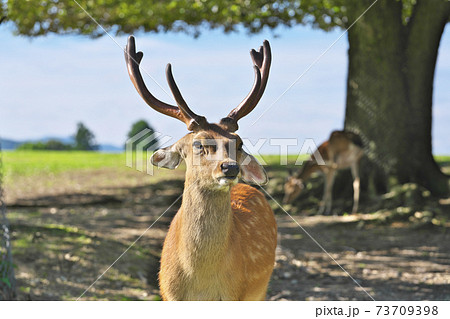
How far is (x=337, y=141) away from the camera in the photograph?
10531 millimetres

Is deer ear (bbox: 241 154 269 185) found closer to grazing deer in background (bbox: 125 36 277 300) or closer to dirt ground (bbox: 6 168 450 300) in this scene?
grazing deer in background (bbox: 125 36 277 300)

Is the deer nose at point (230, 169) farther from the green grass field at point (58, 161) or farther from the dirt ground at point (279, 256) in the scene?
the green grass field at point (58, 161)

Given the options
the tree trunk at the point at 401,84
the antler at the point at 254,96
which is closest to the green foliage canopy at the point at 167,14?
the tree trunk at the point at 401,84

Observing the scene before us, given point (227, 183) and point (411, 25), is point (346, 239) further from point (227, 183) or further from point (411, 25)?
point (227, 183)

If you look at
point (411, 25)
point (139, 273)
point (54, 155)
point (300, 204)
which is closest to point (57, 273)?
point (139, 273)

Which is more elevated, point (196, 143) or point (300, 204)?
point (196, 143)

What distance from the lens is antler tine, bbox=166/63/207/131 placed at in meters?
3.39

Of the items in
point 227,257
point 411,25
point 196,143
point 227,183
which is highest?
point 411,25

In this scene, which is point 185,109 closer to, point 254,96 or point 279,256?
point 254,96

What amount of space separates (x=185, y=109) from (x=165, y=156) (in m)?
0.36

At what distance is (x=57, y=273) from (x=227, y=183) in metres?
3.64

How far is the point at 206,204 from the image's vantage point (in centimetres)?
342

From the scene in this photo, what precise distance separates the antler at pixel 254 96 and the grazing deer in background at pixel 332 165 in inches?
266

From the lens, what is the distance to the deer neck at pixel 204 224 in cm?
342
